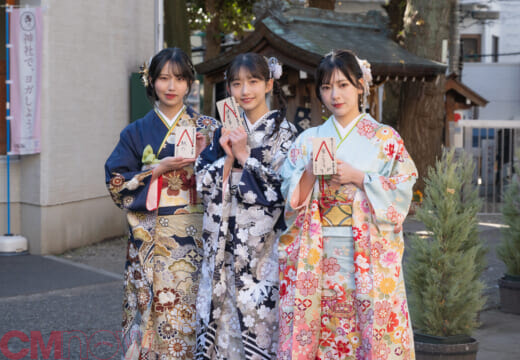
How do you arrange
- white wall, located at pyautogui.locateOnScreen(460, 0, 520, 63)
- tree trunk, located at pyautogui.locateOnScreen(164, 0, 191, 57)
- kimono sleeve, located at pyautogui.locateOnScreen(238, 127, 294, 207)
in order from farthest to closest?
white wall, located at pyautogui.locateOnScreen(460, 0, 520, 63)
tree trunk, located at pyautogui.locateOnScreen(164, 0, 191, 57)
kimono sleeve, located at pyautogui.locateOnScreen(238, 127, 294, 207)

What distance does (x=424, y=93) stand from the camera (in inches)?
519

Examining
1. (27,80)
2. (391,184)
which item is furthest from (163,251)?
(27,80)

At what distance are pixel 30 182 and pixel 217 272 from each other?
560cm

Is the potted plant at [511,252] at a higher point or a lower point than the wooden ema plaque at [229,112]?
lower

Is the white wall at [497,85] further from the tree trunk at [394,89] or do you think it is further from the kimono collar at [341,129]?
the kimono collar at [341,129]

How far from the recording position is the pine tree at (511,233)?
267 inches

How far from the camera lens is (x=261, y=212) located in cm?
381

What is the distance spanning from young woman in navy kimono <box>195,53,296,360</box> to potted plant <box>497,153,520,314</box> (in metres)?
3.55

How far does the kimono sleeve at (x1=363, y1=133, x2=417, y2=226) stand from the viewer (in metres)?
3.51

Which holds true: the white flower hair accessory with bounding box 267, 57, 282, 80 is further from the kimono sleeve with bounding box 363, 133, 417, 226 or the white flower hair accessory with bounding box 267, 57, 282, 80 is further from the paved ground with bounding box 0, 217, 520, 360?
the paved ground with bounding box 0, 217, 520, 360

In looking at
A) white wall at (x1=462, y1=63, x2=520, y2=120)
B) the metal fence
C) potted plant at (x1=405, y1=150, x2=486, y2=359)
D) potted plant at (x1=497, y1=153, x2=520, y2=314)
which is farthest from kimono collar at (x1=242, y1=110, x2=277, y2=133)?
white wall at (x1=462, y1=63, x2=520, y2=120)

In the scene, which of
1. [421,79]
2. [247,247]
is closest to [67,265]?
[247,247]

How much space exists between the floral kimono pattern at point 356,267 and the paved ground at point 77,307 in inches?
73.3

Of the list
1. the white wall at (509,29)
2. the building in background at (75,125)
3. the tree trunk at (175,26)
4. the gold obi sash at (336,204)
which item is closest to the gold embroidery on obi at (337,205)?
the gold obi sash at (336,204)
